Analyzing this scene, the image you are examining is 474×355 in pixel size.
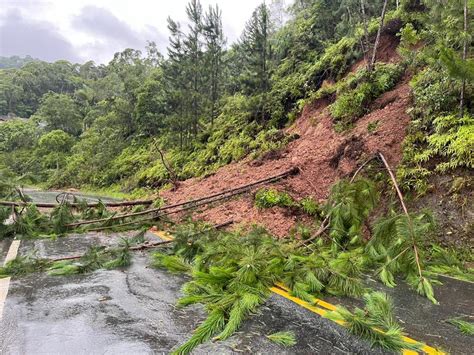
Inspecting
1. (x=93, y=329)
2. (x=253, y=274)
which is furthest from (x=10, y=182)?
(x=253, y=274)

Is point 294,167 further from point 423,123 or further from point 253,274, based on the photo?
point 253,274

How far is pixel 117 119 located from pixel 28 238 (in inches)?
1327

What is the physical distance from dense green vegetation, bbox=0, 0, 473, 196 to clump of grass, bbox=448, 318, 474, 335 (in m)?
3.66

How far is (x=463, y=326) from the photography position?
3.48 meters

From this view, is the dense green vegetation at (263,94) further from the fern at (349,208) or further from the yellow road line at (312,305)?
the yellow road line at (312,305)

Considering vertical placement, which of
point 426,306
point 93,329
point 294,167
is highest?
point 294,167

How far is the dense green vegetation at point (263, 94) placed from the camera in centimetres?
741

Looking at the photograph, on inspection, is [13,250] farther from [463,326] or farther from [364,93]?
[364,93]

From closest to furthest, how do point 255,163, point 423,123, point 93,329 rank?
point 93,329, point 423,123, point 255,163

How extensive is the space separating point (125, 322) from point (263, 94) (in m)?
15.7

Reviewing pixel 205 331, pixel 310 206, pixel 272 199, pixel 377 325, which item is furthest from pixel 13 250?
pixel 377 325

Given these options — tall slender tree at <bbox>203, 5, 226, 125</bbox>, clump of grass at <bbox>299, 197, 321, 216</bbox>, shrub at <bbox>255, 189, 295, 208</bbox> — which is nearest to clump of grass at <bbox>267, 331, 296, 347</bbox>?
clump of grass at <bbox>299, 197, 321, 216</bbox>

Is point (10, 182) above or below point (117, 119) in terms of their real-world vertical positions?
below

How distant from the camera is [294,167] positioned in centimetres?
962
